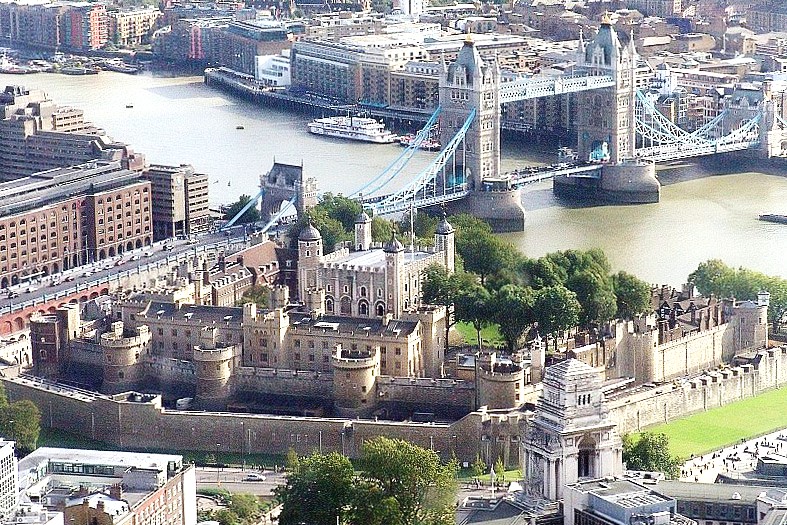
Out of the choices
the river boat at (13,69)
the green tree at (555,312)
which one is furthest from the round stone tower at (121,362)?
the river boat at (13,69)

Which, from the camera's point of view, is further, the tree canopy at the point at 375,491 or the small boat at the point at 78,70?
the small boat at the point at 78,70

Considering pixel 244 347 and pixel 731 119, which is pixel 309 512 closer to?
pixel 244 347

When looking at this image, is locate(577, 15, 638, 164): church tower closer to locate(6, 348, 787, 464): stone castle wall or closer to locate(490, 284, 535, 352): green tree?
locate(490, 284, 535, 352): green tree

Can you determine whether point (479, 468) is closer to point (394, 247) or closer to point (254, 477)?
point (254, 477)

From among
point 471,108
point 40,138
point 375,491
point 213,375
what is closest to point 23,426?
point 213,375

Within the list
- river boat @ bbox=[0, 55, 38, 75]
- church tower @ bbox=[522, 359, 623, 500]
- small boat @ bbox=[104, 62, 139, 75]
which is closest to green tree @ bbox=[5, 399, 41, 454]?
church tower @ bbox=[522, 359, 623, 500]

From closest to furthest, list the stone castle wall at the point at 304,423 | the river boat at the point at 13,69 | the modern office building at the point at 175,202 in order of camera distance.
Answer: the stone castle wall at the point at 304,423
the modern office building at the point at 175,202
the river boat at the point at 13,69

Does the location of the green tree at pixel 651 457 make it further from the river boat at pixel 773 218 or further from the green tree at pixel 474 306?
the river boat at pixel 773 218
